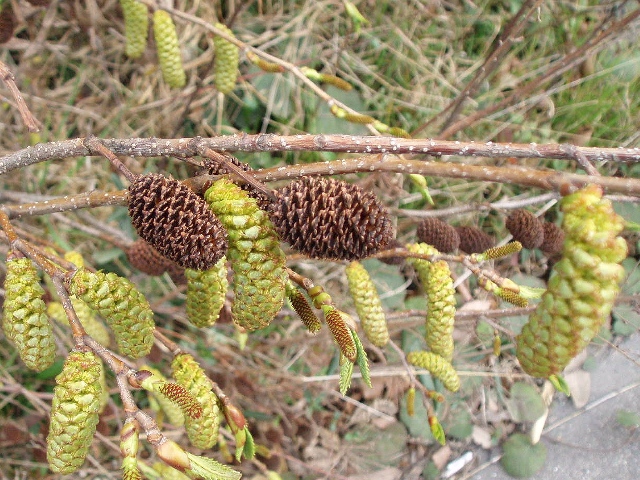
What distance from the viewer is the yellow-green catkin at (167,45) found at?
4.22 feet

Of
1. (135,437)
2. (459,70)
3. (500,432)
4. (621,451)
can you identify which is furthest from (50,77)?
(621,451)

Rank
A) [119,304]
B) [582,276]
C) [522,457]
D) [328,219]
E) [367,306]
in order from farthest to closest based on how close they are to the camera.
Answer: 1. [522,457]
2. [367,306]
3. [119,304]
4. [328,219]
5. [582,276]

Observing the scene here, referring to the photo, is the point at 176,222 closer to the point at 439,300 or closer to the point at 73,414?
the point at 73,414

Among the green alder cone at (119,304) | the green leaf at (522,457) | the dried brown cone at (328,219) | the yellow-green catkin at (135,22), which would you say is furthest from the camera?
the green leaf at (522,457)

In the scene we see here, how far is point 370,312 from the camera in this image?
98 centimetres

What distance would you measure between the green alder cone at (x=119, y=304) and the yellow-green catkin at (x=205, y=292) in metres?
0.07

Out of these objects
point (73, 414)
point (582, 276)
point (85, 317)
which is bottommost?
point (85, 317)

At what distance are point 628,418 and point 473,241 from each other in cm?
104

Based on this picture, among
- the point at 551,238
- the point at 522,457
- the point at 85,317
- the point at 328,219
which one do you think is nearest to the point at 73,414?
the point at 328,219

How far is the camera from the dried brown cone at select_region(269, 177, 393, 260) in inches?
22.7

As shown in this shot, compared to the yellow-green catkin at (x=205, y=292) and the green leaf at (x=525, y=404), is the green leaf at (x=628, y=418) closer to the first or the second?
the green leaf at (x=525, y=404)

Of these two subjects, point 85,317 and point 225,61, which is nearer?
point 85,317

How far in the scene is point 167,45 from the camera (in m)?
1.33

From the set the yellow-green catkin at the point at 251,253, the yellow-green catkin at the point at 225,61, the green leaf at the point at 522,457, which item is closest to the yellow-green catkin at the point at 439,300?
the yellow-green catkin at the point at 251,253
